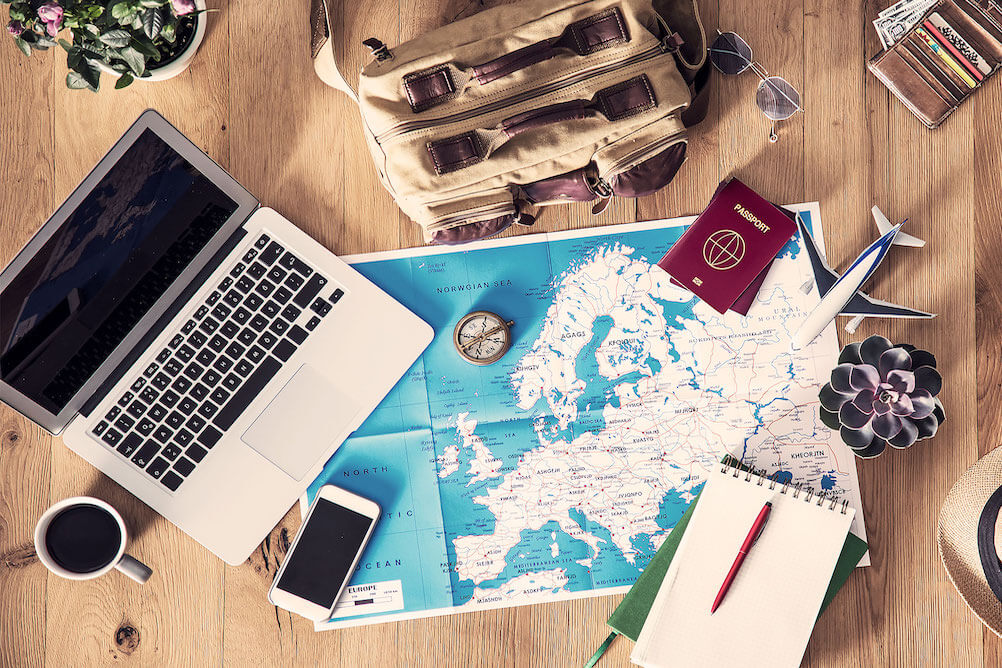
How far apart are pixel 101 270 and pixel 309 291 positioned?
0.28 m

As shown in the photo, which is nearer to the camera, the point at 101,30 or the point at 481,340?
the point at 101,30

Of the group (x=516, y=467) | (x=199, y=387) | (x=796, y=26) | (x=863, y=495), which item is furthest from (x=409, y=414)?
(x=796, y=26)

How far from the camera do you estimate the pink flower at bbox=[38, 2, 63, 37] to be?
871 millimetres

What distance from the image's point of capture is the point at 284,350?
1035mm

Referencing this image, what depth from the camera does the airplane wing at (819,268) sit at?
1073mm

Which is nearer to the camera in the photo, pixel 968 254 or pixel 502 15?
pixel 502 15

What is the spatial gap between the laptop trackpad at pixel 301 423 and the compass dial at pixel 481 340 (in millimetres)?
190

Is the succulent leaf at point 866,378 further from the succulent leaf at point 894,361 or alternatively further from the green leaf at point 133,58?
the green leaf at point 133,58

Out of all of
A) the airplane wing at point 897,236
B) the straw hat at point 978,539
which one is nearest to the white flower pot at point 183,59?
the airplane wing at point 897,236

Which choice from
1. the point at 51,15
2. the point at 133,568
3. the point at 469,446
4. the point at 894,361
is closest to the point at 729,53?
the point at 894,361

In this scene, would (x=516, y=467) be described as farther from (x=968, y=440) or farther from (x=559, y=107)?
(x=968, y=440)

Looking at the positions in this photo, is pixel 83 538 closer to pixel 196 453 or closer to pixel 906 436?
pixel 196 453

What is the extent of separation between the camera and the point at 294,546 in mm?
1055

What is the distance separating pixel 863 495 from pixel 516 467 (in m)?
0.55
